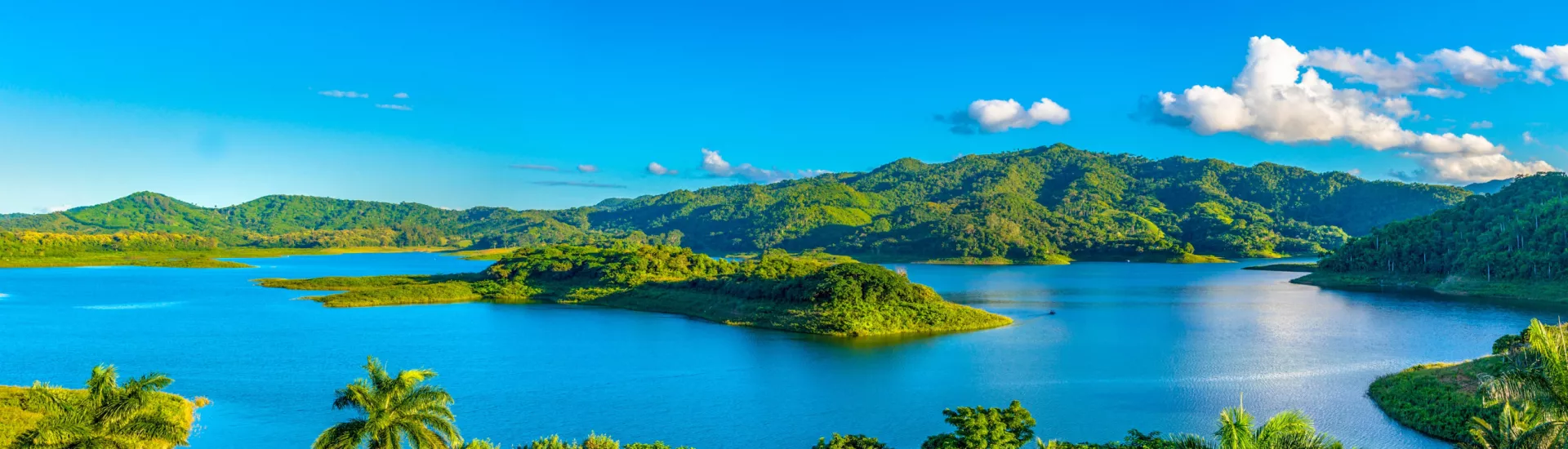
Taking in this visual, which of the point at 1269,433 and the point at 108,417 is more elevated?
the point at 1269,433

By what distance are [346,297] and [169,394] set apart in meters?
54.0

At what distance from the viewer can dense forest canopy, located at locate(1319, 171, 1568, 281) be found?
89.7 metres

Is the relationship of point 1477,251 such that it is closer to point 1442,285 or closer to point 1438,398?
point 1442,285

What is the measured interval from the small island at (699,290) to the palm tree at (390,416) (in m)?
43.5

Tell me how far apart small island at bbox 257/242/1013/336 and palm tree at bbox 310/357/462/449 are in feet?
143

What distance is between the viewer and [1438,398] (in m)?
34.0

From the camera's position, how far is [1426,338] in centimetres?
5653

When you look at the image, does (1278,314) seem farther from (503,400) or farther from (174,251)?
(174,251)

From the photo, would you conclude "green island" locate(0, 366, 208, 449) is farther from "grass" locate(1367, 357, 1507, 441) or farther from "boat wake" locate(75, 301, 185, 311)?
"boat wake" locate(75, 301, 185, 311)

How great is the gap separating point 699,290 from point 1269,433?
68.2 m

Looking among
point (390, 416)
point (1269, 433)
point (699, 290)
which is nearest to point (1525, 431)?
point (1269, 433)

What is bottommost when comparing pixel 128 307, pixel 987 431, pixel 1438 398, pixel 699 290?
pixel 128 307

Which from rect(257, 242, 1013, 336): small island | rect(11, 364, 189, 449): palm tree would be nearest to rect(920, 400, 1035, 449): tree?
rect(11, 364, 189, 449): palm tree

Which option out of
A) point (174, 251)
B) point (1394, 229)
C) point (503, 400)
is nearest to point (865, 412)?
point (503, 400)
